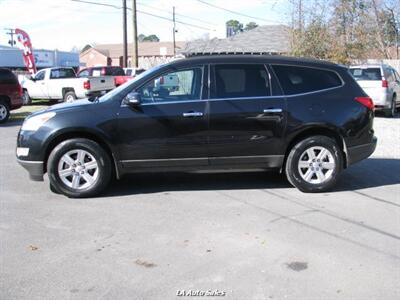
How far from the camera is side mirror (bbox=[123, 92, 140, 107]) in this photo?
646 centimetres

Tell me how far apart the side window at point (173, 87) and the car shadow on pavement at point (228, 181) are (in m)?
1.27

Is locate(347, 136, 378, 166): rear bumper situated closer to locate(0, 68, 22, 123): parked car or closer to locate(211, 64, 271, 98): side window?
locate(211, 64, 271, 98): side window

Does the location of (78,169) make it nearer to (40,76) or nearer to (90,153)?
(90,153)

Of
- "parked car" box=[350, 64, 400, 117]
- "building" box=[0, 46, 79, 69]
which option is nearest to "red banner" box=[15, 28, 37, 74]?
"building" box=[0, 46, 79, 69]

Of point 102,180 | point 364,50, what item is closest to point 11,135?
point 102,180

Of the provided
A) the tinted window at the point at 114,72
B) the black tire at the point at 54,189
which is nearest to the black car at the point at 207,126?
the black tire at the point at 54,189

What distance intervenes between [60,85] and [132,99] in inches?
676

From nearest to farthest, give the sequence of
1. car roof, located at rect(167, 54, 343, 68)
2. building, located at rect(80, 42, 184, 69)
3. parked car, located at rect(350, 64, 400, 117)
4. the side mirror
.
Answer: the side mirror < car roof, located at rect(167, 54, 343, 68) < parked car, located at rect(350, 64, 400, 117) < building, located at rect(80, 42, 184, 69)

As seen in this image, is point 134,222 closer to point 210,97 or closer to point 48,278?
point 48,278

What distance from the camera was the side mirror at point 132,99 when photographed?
6457mm

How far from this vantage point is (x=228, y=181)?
749 cm

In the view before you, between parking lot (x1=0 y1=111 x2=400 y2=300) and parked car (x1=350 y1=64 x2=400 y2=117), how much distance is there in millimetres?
8844

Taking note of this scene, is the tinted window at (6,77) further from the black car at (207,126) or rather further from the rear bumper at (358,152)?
the rear bumper at (358,152)

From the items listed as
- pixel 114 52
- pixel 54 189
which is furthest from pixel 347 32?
pixel 114 52
